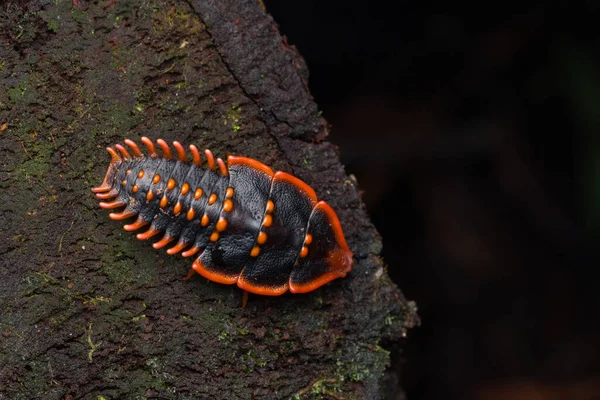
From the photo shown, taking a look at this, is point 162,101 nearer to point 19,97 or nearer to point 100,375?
point 19,97

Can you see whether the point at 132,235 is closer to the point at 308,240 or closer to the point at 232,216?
the point at 232,216

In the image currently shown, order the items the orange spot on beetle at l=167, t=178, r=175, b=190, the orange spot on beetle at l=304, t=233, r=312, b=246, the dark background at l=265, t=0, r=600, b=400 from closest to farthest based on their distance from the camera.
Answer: the orange spot on beetle at l=167, t=178, r=175, b=190 < the orange spot on beetle at l=304, t=233, r=312, b=246 < the dark background at l=265, t=0, r=600, b=400

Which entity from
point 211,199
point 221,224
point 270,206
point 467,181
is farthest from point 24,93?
point 467,181

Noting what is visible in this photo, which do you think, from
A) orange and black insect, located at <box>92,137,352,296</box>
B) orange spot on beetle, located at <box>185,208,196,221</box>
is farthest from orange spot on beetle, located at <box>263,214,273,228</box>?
orange spot on beetle, located at <box>185,208,196,221</box>

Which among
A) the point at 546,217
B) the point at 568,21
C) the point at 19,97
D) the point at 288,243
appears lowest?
the point at 546,217

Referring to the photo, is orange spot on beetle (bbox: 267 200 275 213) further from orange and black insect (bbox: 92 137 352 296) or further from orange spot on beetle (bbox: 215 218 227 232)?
orange spot on beetle (bbox: 215 218 227 232)

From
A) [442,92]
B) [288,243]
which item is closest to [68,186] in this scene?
[288,243]

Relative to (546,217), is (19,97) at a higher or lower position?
higher
